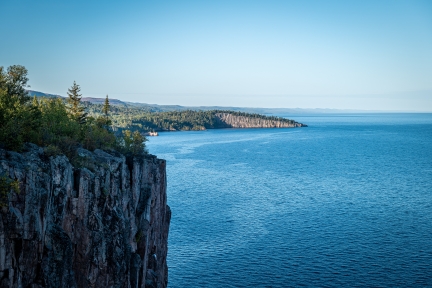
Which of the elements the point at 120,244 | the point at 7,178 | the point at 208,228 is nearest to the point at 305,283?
the point at 208,228

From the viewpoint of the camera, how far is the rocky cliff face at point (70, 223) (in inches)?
760

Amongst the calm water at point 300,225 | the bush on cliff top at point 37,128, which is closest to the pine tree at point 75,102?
the bush on cliff top at point 37,128

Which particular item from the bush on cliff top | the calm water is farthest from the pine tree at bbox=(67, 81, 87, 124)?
the calm water

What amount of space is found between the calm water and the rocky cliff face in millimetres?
18791

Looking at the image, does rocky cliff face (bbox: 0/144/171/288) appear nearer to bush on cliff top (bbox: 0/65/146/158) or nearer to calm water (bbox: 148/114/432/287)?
bush on cliff top (bbox: 0/65/146/158)

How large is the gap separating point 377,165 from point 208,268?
3531 inches

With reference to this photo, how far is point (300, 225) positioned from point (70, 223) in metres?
49.2

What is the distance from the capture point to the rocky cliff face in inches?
760

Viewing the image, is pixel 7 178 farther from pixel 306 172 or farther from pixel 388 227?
pixel 306 172

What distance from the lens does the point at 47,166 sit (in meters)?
22.8

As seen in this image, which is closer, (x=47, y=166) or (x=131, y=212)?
(x=47, y=166)

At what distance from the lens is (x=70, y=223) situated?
24422mm

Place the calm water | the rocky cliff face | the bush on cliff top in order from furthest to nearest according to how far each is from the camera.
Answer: the calm water
the bush on cliff top
the rocky cliff face

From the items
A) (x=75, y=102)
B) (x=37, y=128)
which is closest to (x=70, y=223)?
(x=37, y=128)
